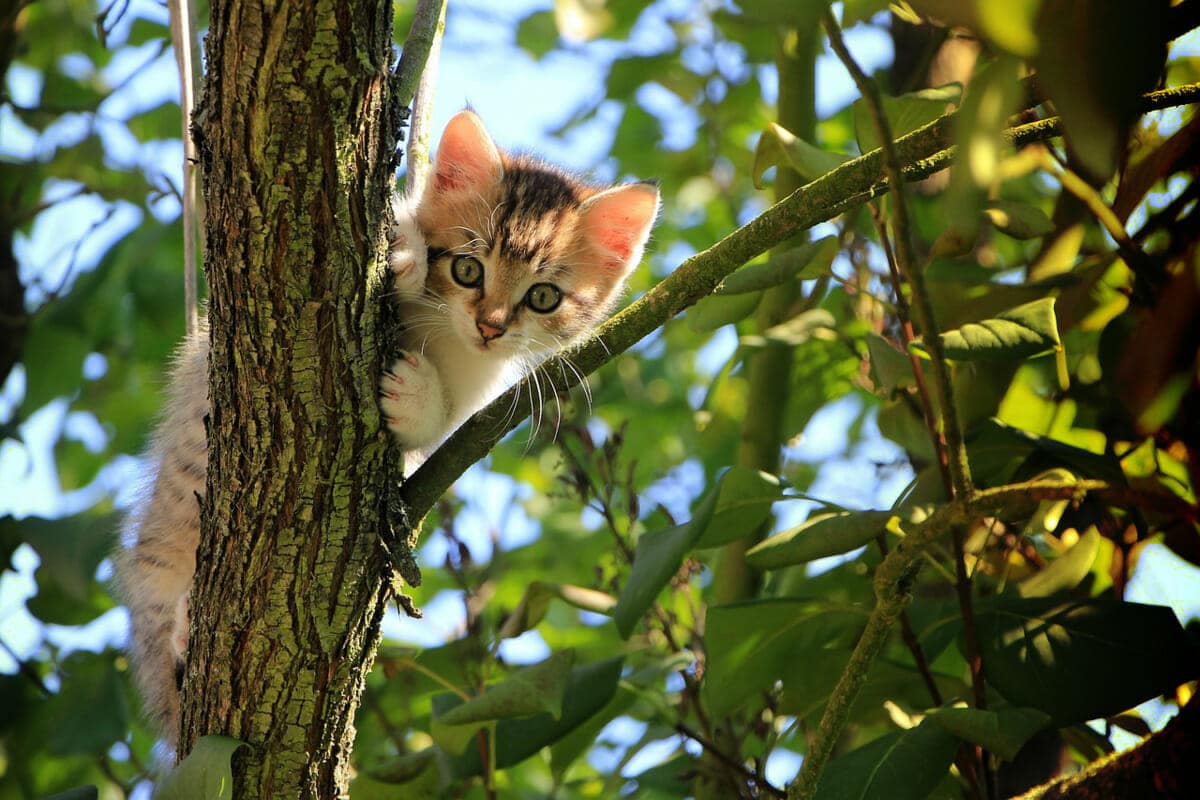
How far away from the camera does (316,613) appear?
1.42 m

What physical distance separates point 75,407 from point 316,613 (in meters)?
2.70

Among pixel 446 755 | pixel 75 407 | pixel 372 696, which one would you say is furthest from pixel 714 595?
pixel 75 407

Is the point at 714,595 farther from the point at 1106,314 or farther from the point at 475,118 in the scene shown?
the point at 475,118

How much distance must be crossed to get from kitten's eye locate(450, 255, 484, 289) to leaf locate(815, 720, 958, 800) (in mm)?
1263

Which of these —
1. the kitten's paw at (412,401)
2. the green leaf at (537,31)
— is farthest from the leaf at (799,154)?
the green leaf at (537,31)

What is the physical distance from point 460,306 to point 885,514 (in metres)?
1.03

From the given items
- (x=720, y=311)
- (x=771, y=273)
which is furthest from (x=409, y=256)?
(x=771, y=273)

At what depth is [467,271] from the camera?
224 cm

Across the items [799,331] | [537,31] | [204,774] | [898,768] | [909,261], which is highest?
[537,31]

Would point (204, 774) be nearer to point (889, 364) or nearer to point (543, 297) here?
point (889, 364)

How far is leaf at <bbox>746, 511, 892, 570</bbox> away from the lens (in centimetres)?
152

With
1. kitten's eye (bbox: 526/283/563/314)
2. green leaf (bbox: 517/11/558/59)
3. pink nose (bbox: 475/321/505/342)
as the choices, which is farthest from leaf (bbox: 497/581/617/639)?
green leaf (bbox: 517/11/558/59)

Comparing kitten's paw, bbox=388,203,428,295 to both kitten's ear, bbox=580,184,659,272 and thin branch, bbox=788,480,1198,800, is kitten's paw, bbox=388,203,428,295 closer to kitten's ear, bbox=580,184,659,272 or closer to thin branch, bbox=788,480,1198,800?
kitten's ear, bbox=580,184,659,272

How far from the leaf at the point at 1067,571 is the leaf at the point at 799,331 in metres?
0.58
